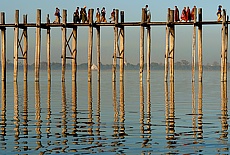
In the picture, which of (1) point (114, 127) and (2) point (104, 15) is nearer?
(1) point (114, 127)

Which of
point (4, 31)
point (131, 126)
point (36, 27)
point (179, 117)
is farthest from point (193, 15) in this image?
point (131, 126)

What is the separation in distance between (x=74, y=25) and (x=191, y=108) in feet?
40.5

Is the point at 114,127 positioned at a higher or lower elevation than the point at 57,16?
lower

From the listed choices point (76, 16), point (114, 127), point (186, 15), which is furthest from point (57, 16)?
point (114, 127)

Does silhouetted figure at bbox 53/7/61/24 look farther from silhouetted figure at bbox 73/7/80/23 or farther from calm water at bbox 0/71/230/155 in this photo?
calm water at bbox 0/71/230/155

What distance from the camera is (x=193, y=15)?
2627 cm

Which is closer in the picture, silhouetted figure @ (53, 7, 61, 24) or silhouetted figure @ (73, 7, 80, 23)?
silhouetted figure @ (73, 7, 80, 23)

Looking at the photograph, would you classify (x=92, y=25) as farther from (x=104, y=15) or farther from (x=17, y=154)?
(x=17, y=154)

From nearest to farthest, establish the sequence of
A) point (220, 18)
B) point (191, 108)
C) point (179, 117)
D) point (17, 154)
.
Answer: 1. point (17, 154)
2. point (179, 117)
3. point (191, 108)
4. point (220, 18)

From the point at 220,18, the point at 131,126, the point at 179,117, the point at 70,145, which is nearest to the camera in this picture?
the point at 70,145

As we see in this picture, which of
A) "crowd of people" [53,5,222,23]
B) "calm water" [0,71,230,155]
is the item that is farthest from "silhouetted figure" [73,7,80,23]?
"calm water" [0,71,230,155]

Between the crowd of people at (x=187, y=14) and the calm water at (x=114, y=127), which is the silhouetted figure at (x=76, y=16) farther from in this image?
the calm water at (x=114, y=127)

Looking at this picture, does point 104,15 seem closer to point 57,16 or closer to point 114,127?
point 57,16

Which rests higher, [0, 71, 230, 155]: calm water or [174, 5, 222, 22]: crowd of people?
[174, 5, 222, 22]: crowd of people
